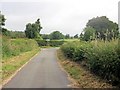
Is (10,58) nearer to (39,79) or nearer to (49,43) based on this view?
(39,79)

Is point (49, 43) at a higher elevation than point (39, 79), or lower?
lower

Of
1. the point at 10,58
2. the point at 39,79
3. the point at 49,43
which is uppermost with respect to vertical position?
the point at 39,79

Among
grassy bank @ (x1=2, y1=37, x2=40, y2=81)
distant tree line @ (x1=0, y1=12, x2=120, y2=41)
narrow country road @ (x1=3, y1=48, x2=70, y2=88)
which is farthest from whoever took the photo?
distant tree line @ (x1=0, y1=12, x2=120, y2=41)

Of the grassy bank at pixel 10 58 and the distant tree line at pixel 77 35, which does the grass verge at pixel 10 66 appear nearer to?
the grassy bank at pixel 10 58

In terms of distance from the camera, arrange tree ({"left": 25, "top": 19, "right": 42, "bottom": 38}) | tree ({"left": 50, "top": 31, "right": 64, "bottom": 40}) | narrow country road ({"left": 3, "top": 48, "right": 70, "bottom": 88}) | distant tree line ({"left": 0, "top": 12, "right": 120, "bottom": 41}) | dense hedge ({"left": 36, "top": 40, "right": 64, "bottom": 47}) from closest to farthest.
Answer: narrow country road ({"left": 3, "top": 48, "right": 70, "bottom": 88})
distant tree line ({"left": 0, "top": 12, "right": 120, "bottom": 41})
dense hedge ({"left": 36, "top": 40, "right": 64, "bottom": 47})
tree ({"left": 25, "top": 19, "right": 42, "bottom": 38})
tree ({"left": 50, "top": 31, "right": 64, "bottom": 40})

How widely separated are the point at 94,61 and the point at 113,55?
308cm

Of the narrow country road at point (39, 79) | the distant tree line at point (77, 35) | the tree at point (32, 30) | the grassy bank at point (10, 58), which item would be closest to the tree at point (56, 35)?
the distant tree line at point (77, 35)

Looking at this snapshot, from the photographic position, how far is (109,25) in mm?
78312

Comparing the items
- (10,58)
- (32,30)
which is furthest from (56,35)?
(10,58)

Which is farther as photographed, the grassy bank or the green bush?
the green bush

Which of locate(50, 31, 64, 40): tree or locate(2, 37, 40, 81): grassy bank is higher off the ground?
locate(50, 31, 64, 40): tree

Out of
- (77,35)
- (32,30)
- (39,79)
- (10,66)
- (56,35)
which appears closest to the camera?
(39,79)

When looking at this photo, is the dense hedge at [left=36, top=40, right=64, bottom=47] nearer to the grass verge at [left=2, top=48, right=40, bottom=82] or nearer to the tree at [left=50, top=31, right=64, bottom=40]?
the tree at [left=50, top=31, right=64, bottom=40]

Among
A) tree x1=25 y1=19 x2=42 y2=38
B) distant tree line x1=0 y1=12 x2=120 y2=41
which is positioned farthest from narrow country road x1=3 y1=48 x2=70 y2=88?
tree x1=25 y1=19 x2=42 y2=38
